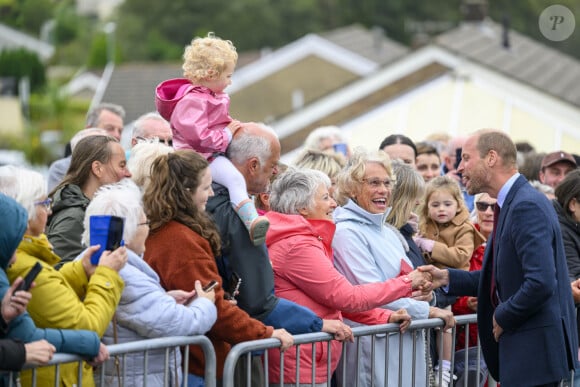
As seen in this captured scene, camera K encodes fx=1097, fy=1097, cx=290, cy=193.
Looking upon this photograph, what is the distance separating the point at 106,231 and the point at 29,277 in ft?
1.76

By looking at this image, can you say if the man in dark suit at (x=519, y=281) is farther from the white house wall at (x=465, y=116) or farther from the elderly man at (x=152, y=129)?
the white house wall at (x=465, y=116)

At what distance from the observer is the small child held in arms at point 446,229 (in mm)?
7703

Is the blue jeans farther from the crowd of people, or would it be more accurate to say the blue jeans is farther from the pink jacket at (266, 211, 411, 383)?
the pink jacket at (266, 211, 411, 383)

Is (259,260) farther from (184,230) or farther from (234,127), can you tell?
(234,127)

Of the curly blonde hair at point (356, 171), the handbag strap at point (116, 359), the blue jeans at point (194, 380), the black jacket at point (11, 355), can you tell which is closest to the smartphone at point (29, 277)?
the black jacket at point (11, 355)

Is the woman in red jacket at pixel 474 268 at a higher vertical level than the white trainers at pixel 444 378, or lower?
higher

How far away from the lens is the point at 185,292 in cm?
570

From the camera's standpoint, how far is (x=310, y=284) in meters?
6.44

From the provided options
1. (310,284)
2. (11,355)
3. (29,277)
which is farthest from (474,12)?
(11,355)

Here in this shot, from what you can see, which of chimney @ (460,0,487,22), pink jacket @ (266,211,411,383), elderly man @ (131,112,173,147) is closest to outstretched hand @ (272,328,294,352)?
pink jacket @ (266,211,411,383)

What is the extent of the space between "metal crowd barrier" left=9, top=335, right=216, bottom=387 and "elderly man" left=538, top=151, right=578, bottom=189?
515 cm

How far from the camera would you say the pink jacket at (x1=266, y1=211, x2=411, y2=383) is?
21.0ft

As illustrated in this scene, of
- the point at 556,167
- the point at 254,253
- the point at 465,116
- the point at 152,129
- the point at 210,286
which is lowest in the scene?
the point at 210,286

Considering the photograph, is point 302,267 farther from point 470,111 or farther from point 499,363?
point 470,111
